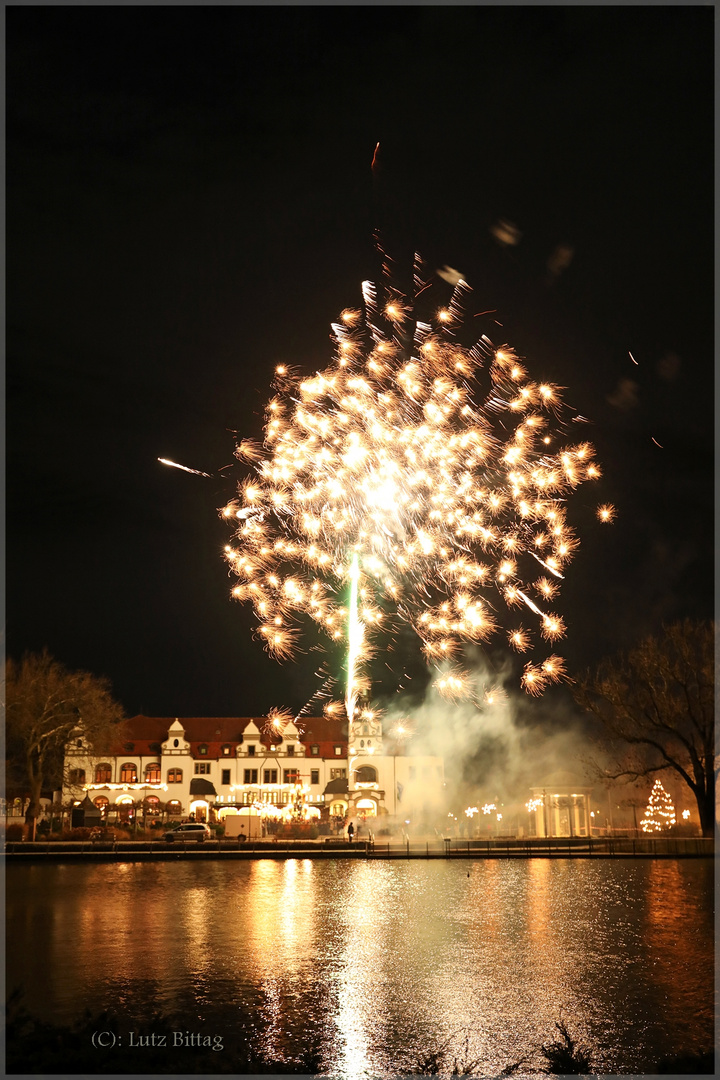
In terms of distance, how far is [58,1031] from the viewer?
7566 millimetres

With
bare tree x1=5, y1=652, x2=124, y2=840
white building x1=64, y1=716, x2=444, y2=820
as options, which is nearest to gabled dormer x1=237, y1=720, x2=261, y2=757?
white building x1=64, y1=716, x2=444, y2=820

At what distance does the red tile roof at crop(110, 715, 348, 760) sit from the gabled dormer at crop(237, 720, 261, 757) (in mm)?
480

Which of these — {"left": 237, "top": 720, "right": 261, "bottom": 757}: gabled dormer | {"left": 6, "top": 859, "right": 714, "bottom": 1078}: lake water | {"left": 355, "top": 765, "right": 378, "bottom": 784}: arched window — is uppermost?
{"left": 6, "top": 859, "right": 714, "bottom": 1078}: lake water

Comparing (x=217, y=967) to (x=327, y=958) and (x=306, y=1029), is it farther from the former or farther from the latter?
(x=306, y=1029)

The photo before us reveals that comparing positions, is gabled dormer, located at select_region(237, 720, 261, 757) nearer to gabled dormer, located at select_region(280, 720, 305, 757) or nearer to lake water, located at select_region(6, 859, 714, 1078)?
gabled dormer, located at select_region(280, 720, 305, 757)

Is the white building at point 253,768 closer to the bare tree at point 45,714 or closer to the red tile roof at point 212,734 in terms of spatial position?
the red tile roof at point 212,734

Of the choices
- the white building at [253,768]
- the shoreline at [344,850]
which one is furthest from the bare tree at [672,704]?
the white building at [253,768]

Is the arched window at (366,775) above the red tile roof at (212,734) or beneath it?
beneath

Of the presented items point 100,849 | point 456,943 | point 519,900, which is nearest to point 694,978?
point 456,943

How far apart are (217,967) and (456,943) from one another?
4.37 metres

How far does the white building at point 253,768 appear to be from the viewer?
62.4 metres

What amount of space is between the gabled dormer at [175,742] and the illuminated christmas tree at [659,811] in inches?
1359

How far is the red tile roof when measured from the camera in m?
66.8

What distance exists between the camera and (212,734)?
68.9 metres
